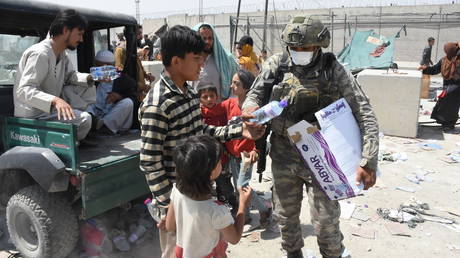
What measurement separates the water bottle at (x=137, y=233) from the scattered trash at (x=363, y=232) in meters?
1.87

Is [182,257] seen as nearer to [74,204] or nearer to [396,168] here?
[74,204]

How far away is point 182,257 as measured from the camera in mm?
1819

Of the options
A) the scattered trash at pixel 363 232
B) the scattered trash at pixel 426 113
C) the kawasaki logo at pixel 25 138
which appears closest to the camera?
the kawasaki logo at pixel 25 138

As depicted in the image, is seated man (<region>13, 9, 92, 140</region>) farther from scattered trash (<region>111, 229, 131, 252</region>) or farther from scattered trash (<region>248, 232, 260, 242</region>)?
scattered trash (<region>248, 232, 260, 242</region>)

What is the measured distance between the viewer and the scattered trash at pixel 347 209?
3775 mm

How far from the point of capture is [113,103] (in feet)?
12.9

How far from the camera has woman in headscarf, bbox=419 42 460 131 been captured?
23.9ft

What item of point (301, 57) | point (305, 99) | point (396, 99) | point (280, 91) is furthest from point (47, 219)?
point (396, 99)

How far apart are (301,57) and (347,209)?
215cm

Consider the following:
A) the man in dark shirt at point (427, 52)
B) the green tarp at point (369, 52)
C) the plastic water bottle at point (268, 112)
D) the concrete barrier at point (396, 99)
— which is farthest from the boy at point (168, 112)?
the man in dark shirt at point (427, 52)

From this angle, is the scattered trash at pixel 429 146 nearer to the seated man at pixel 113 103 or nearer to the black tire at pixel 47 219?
the seated man at pixel 113 103

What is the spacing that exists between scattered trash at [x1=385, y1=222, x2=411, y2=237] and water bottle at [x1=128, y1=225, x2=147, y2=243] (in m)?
2.23

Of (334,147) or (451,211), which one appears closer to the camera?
(334,147)

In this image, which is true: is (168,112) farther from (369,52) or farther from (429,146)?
(369,52)
